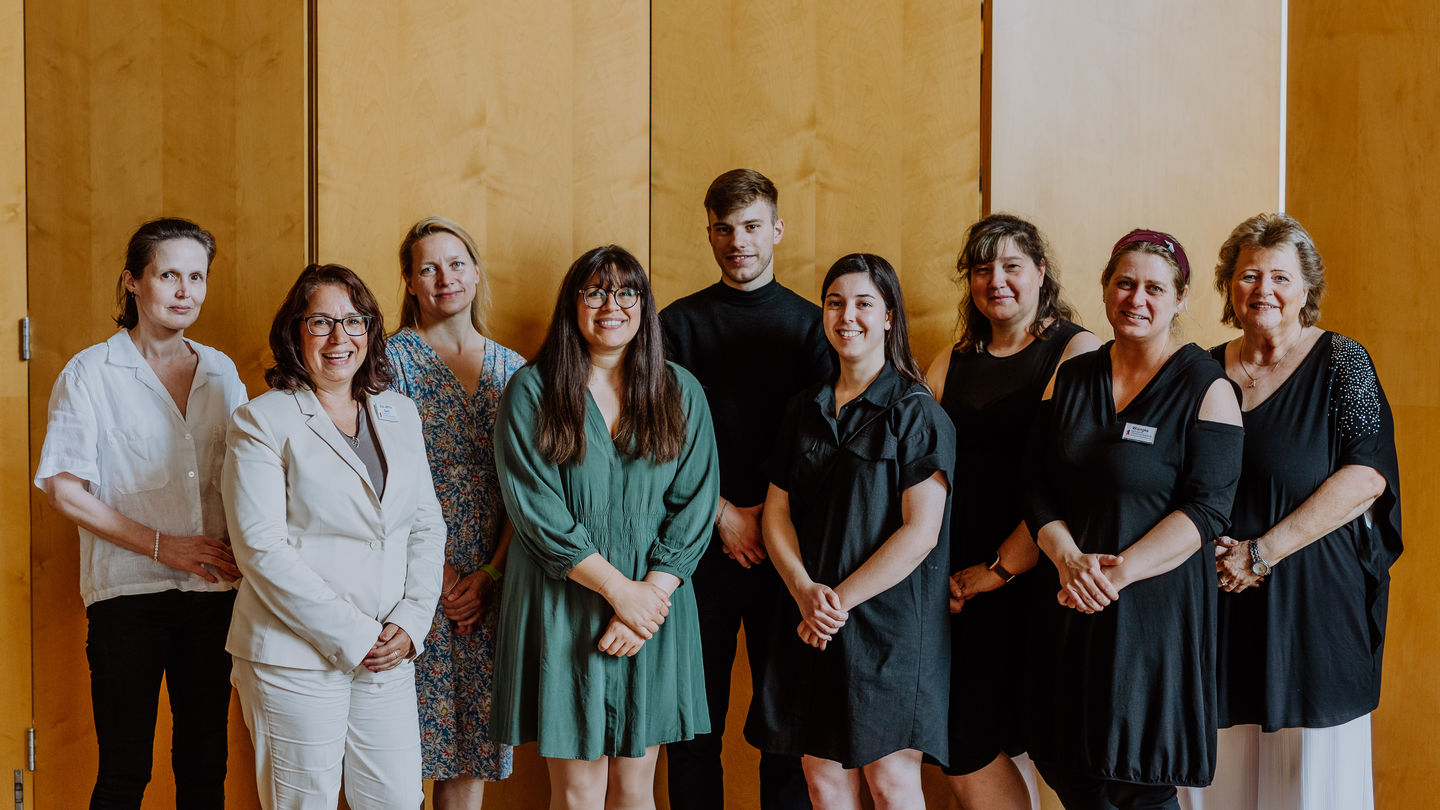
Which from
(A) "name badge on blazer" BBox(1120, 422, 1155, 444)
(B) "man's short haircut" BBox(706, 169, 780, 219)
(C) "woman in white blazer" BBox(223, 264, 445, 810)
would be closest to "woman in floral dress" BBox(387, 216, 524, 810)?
(C) "woman in white blazer" BBox(223, 264, 445, 810)

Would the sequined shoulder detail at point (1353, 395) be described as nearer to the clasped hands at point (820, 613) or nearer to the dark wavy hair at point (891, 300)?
the dark wavy hair at point (891, 300)

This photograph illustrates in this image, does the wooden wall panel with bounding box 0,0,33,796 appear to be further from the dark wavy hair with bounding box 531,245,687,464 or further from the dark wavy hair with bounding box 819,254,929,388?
the dark wavy hair with bounding box 819,254,929,388

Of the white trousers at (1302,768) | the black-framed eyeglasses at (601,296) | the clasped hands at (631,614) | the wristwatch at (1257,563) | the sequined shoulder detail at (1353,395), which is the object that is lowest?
the white trousers at (1302,768)

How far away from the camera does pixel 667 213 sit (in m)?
Answer: 3.37

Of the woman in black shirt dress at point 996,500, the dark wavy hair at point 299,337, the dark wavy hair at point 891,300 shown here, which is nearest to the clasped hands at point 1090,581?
the woman in black shirt dress at point 996,500

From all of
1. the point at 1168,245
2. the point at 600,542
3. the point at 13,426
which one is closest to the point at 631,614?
the point at 600,542

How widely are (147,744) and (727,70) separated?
2596 mm

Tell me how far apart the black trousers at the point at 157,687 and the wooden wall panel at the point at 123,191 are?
478 millimetres

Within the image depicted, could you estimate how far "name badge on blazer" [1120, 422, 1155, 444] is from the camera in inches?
89.0

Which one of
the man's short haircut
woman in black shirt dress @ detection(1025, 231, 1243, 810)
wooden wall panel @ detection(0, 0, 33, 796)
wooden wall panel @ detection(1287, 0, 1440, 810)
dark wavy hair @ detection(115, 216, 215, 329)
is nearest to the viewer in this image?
woman in black shirt dress @ detection(1025, 231, 1243, 810)

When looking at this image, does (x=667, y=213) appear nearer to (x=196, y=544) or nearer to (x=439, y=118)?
(x=439, y=118)

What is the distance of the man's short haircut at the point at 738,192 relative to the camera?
281 cm

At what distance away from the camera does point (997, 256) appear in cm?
268

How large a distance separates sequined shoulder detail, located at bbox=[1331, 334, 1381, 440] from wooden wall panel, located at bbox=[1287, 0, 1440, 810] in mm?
938
